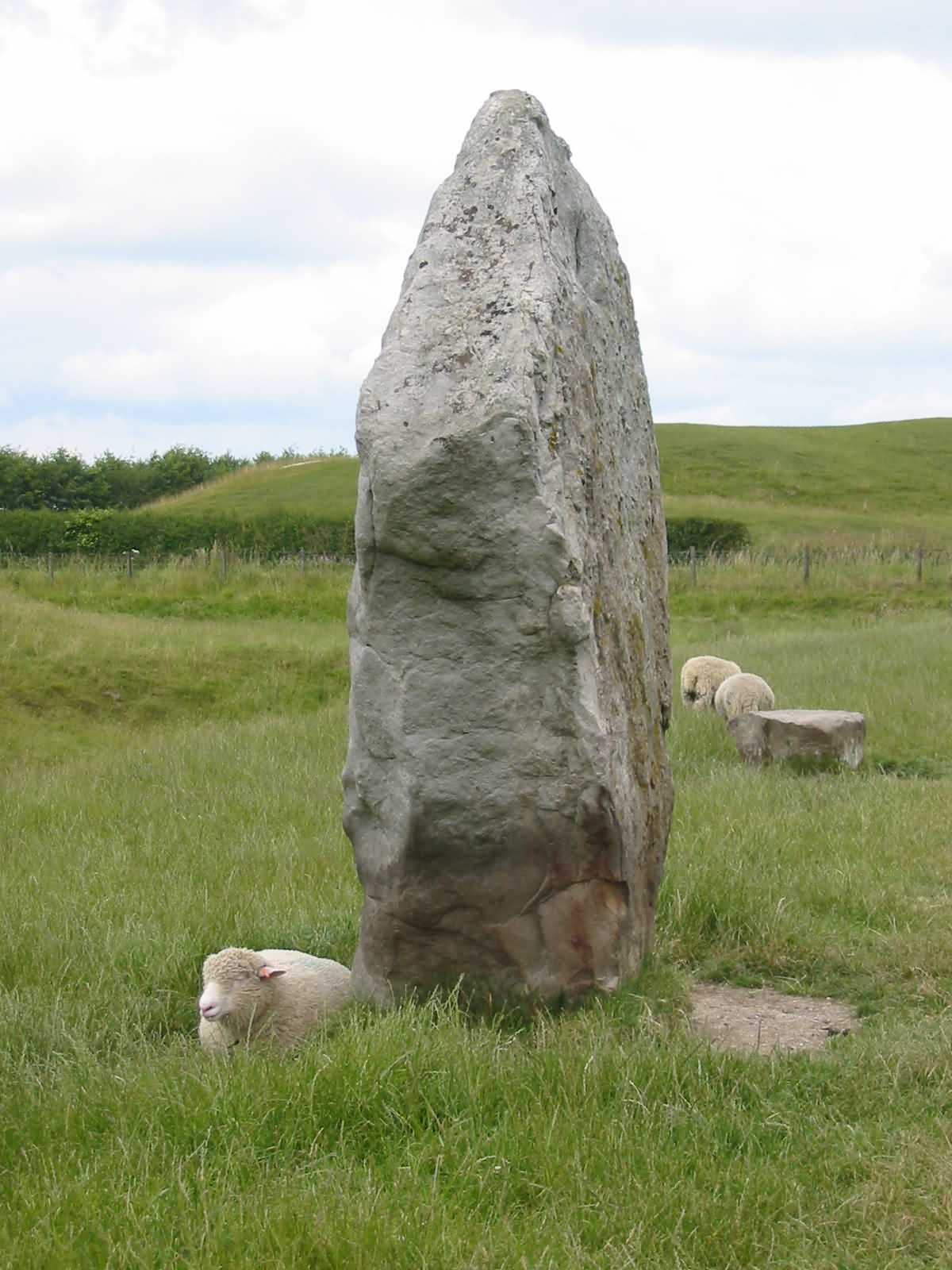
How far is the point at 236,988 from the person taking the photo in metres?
5.36

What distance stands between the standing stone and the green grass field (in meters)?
0.38

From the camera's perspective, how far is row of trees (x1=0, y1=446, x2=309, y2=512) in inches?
2035

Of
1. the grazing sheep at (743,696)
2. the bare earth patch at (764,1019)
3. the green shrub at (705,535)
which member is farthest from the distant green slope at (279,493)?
the bare earth patch at (764,1019)

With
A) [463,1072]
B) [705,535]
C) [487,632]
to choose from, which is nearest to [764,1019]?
[463,1072]

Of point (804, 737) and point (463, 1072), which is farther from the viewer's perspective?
point (804, 737)

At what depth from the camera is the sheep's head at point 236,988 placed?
5273 mm

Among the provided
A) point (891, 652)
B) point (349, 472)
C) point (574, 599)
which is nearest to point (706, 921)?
point (574, 599)

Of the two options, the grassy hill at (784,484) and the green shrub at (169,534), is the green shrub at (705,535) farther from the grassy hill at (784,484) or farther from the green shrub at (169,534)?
the green shrub at (169,534)

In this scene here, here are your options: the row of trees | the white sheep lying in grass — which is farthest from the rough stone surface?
the row of trees

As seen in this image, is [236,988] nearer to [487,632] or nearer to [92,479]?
[487,632]

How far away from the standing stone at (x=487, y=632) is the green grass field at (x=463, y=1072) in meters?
0.38

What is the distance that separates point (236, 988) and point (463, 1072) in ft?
3.87

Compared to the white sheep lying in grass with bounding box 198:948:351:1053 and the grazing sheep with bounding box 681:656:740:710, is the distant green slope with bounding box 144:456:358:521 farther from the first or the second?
the white sheep lying in grass with bounding box 198:948:351:1053

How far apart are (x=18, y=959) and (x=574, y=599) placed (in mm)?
3331
